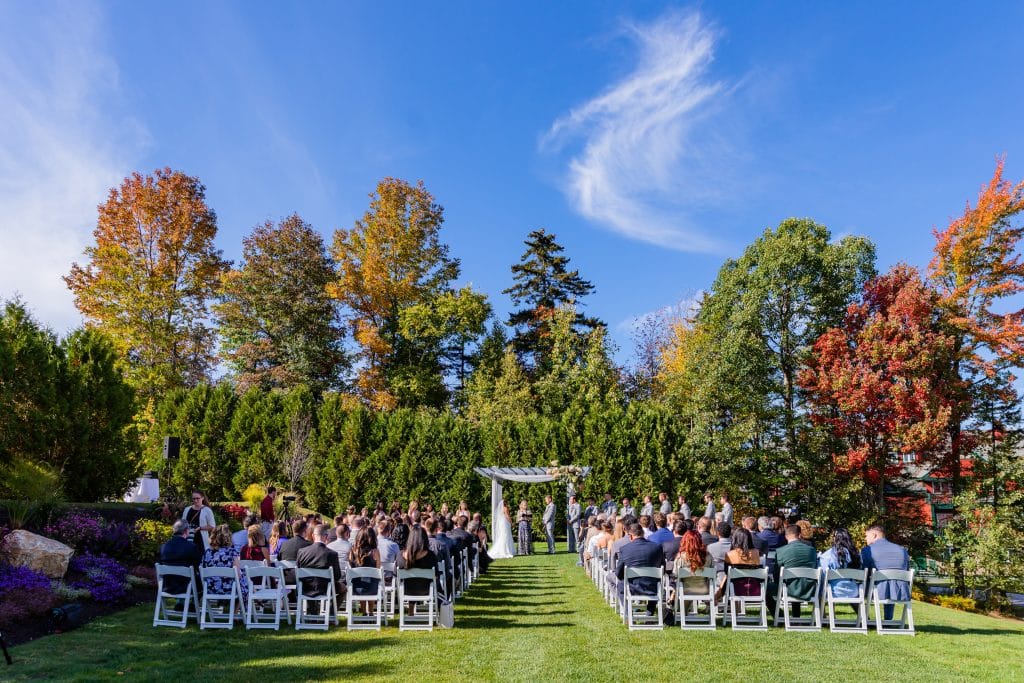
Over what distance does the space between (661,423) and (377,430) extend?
9.40m

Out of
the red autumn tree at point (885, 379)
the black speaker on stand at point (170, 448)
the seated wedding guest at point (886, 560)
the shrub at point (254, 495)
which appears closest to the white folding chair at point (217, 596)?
the seated wedding guest at point (886, 560)

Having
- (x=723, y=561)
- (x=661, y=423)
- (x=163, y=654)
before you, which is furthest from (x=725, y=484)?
(x=163, y=654)

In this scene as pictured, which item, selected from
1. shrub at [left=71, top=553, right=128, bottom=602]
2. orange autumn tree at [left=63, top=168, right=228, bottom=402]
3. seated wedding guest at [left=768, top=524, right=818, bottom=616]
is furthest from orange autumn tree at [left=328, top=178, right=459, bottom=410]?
seated wedding guest at [left=768, top=524, right=818, bottom=616]

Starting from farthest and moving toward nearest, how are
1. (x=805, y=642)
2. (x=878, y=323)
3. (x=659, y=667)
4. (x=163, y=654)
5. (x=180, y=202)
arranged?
(x=180, y=202) < (x=878, y=323) < (x=805, y=642) < (x=163, y=654) < (x=659, y=667)

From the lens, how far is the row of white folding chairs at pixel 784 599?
27.6ft

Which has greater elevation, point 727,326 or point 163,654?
point 727,326

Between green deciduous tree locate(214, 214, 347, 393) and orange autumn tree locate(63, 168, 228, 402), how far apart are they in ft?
4.87

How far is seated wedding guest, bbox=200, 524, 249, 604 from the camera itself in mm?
8820

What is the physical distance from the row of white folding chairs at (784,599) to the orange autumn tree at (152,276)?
87.2 ft

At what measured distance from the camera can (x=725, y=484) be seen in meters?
22.1

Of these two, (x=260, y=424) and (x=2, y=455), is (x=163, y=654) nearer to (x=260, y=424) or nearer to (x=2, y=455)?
(x=2, y=455)

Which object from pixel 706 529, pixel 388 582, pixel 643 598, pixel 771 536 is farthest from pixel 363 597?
pixel 771 536

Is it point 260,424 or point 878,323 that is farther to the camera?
point 260,424

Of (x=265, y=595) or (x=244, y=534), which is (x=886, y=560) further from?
(x=244, y=534)
